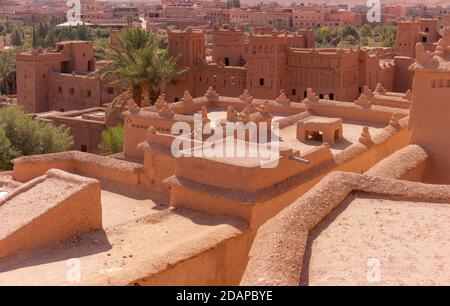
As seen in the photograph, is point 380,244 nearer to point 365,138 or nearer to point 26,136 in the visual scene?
point 365,138

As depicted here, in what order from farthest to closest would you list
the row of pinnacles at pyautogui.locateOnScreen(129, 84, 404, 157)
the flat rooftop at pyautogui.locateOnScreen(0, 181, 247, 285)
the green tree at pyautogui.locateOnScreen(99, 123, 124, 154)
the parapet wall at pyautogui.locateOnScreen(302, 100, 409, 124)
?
1. the green tree at pyautogui.locateOnScreen(99, 123, 124, 154)
2. the parapet wall at pyautogui.locateOnScreen(302, 100, 409, 124)
3. the row of pinnacles at pyautogui.locateOnScreen(129, 84, 404, 157)
4. the flat rooftop at pyautogui.locateOnScreen(0, 181, 247, 285)

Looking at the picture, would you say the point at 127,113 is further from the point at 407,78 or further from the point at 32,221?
the point at 407,78

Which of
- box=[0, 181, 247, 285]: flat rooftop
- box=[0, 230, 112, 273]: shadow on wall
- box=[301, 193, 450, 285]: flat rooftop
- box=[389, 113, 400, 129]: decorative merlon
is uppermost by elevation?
box=[389, 113, 400, 129]: decorative merlon

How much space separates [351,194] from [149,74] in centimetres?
1887

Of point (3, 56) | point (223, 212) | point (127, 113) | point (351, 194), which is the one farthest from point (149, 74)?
point (3, 56)

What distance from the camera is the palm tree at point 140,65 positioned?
25312 mm

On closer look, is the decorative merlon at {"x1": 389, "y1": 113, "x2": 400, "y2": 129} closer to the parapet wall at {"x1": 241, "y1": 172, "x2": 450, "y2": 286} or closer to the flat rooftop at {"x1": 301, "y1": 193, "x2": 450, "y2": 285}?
the parapet wall at {"x1": 241, "y1": 172, "x2": 450, "y2": 286}

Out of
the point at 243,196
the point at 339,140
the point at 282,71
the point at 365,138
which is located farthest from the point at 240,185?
the point at 282,71

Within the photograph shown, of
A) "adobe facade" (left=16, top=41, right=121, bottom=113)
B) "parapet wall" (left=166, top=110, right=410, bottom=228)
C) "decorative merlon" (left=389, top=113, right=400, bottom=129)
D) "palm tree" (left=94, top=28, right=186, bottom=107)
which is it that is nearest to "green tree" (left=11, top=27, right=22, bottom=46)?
"adobe facade" (left=16, top=41, right=121, bottom=113)

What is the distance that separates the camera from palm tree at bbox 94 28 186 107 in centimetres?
2531

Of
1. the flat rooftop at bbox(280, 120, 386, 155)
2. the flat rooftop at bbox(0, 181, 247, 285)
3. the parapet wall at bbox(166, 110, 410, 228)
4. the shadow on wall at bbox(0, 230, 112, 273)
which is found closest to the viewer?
the flat rooftop at bbox(0, 181, 247, 285)

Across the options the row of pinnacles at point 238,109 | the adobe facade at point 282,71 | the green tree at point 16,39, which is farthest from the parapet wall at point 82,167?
the green tree at point 16,39

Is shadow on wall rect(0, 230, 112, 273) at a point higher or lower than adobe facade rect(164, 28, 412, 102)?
lower
